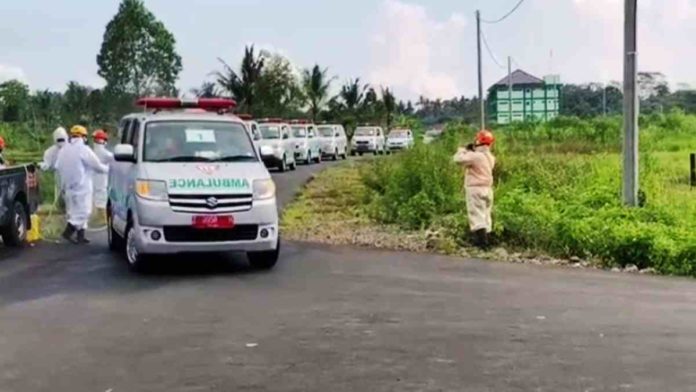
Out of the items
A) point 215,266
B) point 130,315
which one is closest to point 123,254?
point 215,266

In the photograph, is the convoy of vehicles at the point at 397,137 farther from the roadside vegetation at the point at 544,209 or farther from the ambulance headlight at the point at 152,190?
the ambulance headlight at the point at 152,190

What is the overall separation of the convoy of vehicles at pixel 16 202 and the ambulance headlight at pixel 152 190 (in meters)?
3.43

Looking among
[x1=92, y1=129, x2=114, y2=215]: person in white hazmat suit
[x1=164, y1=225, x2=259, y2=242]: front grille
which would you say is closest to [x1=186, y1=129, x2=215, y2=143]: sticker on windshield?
[x1=164, y1=225, x2=259, y2=242]: front grille

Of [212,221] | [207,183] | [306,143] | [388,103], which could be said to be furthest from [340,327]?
[388,103]

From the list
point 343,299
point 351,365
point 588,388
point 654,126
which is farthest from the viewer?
point 654,126

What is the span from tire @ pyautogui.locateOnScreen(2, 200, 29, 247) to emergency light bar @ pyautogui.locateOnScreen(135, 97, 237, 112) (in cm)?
238

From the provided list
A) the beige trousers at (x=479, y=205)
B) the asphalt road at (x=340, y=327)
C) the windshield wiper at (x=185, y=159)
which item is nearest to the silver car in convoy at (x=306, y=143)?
the beige trousers at (x=479, y=205)

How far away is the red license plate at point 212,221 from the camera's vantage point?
35.6 feet

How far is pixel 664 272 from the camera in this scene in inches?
473

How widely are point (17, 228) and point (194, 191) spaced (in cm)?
465

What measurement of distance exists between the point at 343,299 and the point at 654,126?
44.7m

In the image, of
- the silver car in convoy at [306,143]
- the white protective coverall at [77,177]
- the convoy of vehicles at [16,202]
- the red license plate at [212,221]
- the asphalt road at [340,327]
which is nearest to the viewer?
the asphalt road at [340,327]

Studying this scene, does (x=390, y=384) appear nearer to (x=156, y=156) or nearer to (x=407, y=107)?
(x=156, y=156)

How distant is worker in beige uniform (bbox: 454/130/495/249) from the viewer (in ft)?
44.7
